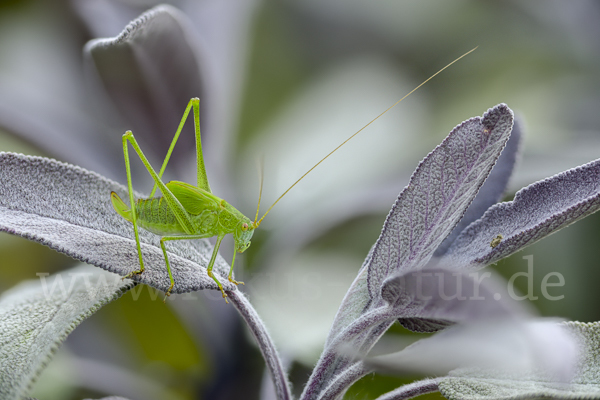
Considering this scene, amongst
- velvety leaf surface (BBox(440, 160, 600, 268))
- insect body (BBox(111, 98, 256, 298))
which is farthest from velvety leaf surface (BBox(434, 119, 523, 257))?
insect body (BBox(111, 98, 256, 298))

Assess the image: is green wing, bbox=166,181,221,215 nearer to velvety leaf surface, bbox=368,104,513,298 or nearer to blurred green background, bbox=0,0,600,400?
blurred green background, bbox=0,0,600,400

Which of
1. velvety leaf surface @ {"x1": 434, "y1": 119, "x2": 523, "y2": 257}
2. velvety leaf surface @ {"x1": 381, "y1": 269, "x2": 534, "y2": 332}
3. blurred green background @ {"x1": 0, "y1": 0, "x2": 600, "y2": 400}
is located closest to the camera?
velvety leaf surface @ {"x1": 381, "y1": 269, "x2": 534, "y2": 332}

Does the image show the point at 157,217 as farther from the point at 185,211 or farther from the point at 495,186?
the point at 495,186

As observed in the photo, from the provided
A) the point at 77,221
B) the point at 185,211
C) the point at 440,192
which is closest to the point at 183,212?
the point at 185,211

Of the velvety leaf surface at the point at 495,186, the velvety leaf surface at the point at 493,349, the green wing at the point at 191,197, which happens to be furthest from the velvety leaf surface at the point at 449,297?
the green wing at the point at 191,197

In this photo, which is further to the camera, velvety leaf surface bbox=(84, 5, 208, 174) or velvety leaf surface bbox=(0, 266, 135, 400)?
velvety leaf surface bbox=(84, 5, 208, 174)

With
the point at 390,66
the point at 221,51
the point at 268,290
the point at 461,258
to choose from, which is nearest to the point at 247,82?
the point at 221,51
